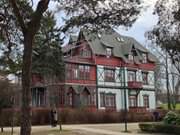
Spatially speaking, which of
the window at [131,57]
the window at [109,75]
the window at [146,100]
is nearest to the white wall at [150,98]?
the window at [146,100]

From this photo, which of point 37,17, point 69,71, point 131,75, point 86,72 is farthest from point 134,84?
point 37,17

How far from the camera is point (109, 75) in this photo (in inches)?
2571

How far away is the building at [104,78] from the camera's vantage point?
5856cm

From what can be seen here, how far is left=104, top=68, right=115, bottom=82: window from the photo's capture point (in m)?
64.7

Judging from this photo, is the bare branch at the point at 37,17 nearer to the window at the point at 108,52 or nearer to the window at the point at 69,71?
the window at the point at 69,71

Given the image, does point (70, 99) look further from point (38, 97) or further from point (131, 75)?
point (131, 75)

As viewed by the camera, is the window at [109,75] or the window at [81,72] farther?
the window at [109,75]

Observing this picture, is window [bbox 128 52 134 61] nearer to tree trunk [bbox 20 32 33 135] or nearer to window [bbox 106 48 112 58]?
window [bbox 106 48 112 58]

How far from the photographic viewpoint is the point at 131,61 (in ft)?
226

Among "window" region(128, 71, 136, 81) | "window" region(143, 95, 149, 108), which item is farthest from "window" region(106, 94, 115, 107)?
"window" region(143, 95, 149, 108)

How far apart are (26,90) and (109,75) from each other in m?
50.7

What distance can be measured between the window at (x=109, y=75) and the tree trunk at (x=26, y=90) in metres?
49.1

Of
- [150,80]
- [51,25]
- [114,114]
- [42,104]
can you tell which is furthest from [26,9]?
[150,80]

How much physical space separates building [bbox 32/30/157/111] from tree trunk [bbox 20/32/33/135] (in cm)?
3594
